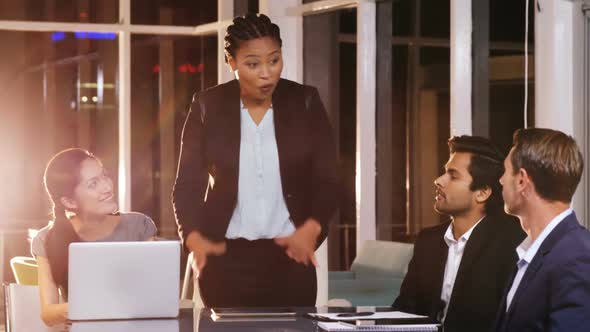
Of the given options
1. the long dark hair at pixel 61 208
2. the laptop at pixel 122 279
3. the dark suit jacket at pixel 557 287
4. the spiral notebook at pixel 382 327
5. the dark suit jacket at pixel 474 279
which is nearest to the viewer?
the dark suit jacket at pixel 557 287

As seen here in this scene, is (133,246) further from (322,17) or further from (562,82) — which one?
(322,17)

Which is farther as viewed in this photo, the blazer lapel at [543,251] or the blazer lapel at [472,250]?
the blazer lapel at [472,250]

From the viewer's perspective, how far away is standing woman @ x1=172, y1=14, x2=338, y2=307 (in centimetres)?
347

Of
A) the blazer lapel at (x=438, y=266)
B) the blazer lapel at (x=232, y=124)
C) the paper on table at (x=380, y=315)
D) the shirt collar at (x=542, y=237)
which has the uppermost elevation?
the blazer lapel at (x=232, y=124)

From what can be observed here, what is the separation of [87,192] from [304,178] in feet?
3.25

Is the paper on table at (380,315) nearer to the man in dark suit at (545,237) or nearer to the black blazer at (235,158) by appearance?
the man in dark suit at (545,237)

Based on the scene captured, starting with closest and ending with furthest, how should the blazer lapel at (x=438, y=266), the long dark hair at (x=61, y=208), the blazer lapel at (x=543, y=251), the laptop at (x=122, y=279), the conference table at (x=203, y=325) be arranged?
the blazer lapel at (x=543, y=251)
the conference table at (x=203, y=325)
the laptop at (x=122, y=279)
the blazer lapel at (x=438, y=266)
the long dark hair at (x=61, y=208)

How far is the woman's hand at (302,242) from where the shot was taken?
3.45m

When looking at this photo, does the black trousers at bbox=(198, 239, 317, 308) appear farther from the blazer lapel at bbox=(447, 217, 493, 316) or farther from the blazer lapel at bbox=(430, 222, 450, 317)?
the blazer lapel at bbox=(447, 217, 493, 316)

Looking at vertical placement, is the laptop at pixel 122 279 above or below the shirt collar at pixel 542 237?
below

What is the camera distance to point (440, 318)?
11.2 ft

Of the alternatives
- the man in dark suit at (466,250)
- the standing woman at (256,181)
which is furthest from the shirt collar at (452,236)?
the standing woman at (256,181)

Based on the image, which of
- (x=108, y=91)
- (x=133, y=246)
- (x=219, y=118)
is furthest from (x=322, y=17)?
(x=133, y=246)

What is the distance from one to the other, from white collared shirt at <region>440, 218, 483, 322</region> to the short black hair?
118 mm
